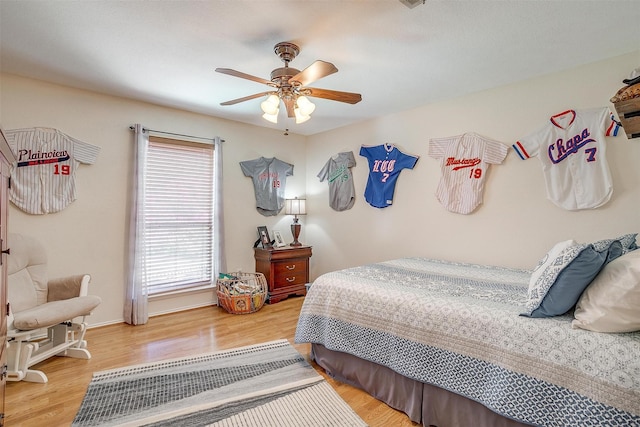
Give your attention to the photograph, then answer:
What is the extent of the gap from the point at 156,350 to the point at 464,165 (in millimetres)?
3377

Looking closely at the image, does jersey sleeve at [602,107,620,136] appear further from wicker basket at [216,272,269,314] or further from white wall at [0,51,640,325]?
wicker basket at [216,272,269,314]

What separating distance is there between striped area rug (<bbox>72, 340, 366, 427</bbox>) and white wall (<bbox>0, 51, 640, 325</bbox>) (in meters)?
1.46

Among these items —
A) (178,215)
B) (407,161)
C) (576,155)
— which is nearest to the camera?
(576,155)

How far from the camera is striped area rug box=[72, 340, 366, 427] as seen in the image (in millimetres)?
1777

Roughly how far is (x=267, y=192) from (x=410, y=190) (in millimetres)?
2004

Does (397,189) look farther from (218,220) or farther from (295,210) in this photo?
(218,220)

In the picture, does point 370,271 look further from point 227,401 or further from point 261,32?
point 261,32

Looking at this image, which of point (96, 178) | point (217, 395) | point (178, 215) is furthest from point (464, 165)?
point (96, 178)

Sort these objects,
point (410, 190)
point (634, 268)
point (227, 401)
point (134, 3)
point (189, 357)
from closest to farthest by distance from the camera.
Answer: point (634, 268), point (134, 3), point (227, 401), point (189, 357), point (410, 190)

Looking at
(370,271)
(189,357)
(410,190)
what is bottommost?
(189,357)

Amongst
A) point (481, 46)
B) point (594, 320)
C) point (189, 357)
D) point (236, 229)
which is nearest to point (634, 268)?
point (594, 320)

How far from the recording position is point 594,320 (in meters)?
1.32

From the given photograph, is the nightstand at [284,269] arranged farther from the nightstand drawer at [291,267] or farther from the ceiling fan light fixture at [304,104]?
the ceiling fan light fixture at [304,104]

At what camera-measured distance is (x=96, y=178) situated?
3223 millimetres
